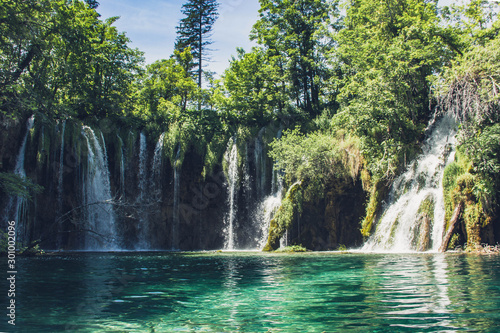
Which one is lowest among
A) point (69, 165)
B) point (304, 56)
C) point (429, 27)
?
point (69, 165)

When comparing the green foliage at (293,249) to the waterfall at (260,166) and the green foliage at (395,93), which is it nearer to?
the green foliage at (395,93)

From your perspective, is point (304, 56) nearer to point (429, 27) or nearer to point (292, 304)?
point (429, 27)

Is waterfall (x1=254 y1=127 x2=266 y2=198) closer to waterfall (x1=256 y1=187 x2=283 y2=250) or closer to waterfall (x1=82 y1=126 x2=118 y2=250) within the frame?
waterfall (x1=256 y1=187 x2=283 y2=250)

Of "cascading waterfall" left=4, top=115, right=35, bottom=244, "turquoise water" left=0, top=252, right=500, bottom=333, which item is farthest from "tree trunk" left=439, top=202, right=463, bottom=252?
"cascading waterfall" left=4, top=115, right=35, bottom=244

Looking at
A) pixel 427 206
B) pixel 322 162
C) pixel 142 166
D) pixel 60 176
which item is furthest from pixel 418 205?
pixel 60 176

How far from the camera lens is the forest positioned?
16562 mm

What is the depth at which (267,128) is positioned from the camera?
1185 inches

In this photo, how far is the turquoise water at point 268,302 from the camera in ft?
14.9

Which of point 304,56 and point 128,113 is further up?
point 304,56

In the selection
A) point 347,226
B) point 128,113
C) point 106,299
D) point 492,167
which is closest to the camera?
point 106,299

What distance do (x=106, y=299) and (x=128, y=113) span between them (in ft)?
89.7

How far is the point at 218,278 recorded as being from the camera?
920cm

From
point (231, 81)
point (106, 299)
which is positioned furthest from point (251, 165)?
point (106, 299)

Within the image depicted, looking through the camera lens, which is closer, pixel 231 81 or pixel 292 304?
pixel 292 304
